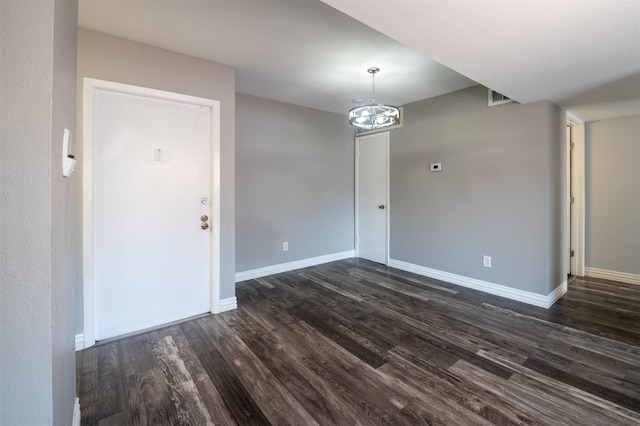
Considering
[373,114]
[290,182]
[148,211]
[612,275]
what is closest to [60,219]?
[148,211]

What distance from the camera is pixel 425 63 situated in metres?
2.81

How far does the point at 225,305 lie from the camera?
9.62 ft

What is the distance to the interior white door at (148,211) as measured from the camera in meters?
2.38

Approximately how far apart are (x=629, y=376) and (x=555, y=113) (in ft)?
8.36

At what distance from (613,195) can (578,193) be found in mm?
360

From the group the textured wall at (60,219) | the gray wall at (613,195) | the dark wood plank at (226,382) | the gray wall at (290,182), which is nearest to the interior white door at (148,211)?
the dark wood plank at (226,382)

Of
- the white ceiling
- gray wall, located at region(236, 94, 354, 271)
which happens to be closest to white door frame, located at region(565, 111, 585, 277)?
the white ceiling

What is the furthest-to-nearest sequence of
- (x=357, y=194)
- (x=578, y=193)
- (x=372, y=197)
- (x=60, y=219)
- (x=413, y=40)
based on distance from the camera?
(x=357, y=194)
(x=372, y=197)
(x=578, y=193)
(x=413, y=40)
(x=60, y=219)

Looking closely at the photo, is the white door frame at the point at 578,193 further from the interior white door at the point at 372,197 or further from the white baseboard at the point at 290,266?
the white baseboard at the point at 290,266

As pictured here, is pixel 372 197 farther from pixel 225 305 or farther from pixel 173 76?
pixel 173 76

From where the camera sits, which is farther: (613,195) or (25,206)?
(613,195)

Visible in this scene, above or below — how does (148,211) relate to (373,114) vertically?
below

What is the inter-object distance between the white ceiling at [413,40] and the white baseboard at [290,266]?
2.41 meters

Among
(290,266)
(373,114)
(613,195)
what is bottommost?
(290,266)
